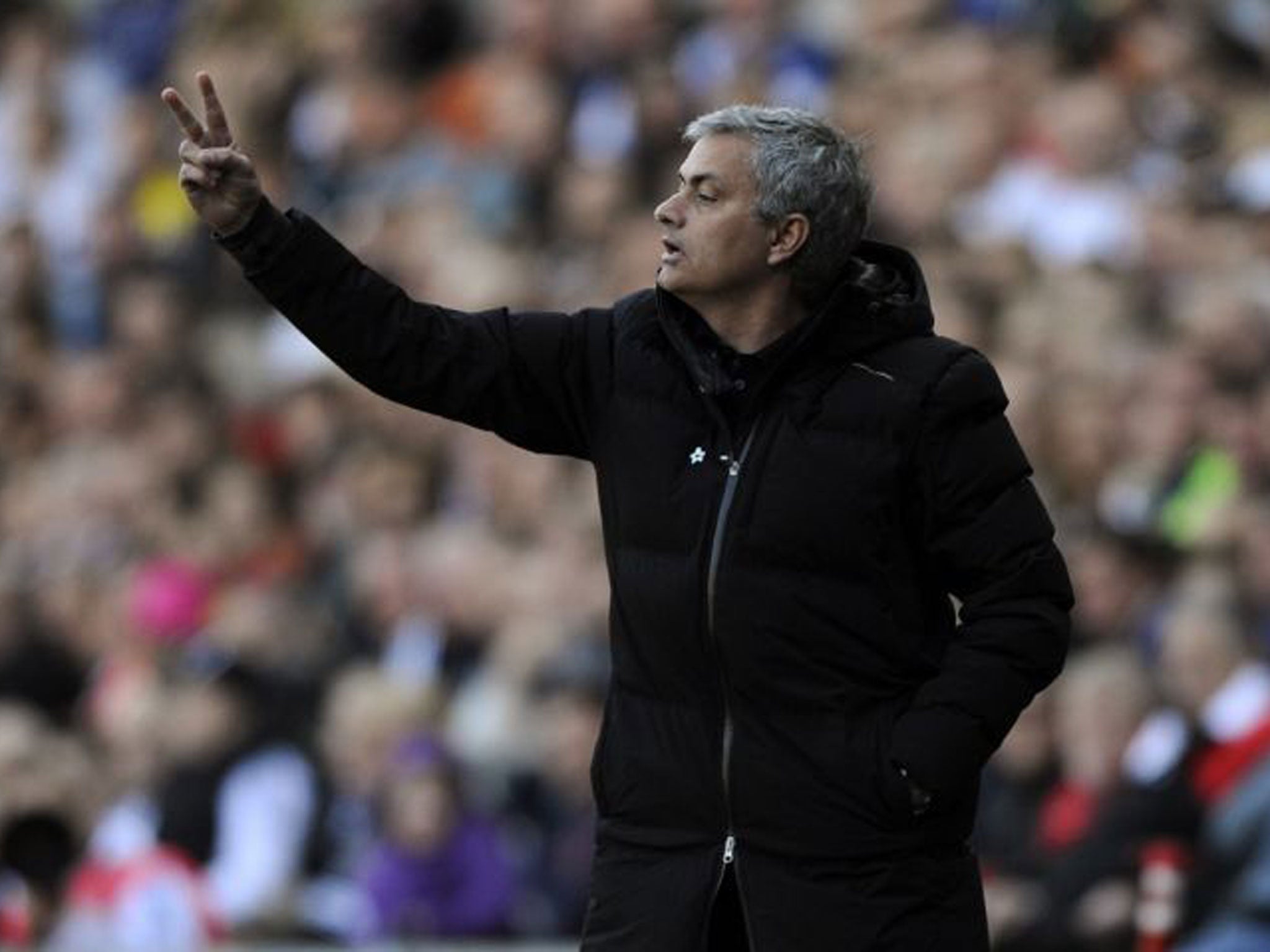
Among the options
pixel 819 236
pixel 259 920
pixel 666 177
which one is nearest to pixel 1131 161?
pixel 666 177

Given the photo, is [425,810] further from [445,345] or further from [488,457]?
[445,345]

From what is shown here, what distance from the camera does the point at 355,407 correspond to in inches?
488

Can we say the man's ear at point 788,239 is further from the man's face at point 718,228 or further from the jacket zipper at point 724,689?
the jacket zipper at point 724,689

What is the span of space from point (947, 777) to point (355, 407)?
7636mm

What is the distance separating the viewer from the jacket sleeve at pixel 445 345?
5141 mm

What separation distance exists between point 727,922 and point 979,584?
644 millimetres

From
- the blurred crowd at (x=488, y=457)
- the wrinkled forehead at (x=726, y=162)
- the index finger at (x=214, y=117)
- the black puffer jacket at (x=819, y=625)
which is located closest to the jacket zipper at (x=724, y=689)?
the black puffer jacket at (x=819, y=625)

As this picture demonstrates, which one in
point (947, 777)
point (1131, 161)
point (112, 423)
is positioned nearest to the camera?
point (947, 777)

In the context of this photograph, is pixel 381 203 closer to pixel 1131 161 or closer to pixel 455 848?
pixel 1131 161

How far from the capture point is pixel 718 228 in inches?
202

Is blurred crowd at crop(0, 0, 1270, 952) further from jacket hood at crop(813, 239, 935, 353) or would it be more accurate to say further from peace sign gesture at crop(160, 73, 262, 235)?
peace sign gesture at crop(160, 73, 262, 235)

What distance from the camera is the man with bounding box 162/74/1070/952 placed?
5.01m

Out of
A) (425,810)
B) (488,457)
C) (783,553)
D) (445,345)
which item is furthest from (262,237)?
(488,457)

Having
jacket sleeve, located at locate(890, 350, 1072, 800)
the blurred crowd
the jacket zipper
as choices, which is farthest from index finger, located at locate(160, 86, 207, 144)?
the blurred crowd
